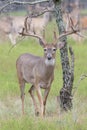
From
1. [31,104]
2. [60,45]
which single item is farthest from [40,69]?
Answer: [31,104]

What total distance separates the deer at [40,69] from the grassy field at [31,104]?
270 millimetres

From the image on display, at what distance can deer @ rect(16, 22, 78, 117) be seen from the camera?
10195 mm

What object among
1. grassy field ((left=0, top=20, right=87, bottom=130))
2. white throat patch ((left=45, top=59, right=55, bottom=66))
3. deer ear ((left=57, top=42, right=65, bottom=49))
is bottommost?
grassy field ((left=0, top=20, right=87, bottom=130))

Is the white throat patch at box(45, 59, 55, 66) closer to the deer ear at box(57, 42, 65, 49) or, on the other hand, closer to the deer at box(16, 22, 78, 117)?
the deer at box(16, 22, 78, 117)

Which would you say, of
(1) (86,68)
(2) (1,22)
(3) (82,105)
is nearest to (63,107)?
(3) (82,105)

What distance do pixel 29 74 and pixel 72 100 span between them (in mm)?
1063

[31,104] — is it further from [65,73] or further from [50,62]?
[50,62]

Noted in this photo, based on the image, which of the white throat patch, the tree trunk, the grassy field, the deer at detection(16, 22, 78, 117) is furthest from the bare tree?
the white throat patch

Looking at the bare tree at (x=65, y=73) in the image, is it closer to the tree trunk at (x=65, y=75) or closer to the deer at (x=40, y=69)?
the tree trunk at (x=65, y=75)

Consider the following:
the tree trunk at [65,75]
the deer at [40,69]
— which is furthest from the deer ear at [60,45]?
the tree trunk at [65,75]

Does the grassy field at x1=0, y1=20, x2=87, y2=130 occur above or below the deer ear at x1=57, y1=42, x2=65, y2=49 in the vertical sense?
below

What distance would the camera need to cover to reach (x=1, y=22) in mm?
26391

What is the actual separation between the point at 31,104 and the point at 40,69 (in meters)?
1.11

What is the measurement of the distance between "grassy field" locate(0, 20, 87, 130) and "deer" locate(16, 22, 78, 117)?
0.27 meters
